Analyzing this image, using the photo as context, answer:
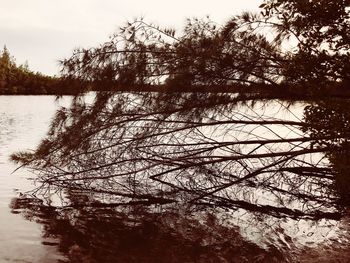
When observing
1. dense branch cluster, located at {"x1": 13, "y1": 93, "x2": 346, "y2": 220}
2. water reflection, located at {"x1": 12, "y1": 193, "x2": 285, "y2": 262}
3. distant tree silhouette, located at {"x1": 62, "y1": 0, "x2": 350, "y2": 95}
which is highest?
distant tree silhouette, located at {"x1": 62, "y1": 0, "x2": 350, "y2": 95}

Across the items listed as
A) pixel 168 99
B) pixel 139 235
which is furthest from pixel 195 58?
pixel 139 235

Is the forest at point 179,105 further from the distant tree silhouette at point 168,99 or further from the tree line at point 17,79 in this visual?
the tree line at point 17,79

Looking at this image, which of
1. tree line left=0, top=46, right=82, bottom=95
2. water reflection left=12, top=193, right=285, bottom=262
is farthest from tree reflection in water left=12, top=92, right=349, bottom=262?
tree line left=0, top=46, right=82, bottom=95

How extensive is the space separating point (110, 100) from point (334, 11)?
3.64 meters

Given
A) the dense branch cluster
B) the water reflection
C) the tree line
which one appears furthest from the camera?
the tree line

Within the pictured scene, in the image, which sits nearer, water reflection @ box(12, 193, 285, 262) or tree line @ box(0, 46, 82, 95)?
water reflection @ box(12, 193, 285, 262)

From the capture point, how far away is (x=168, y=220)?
7.14 metres

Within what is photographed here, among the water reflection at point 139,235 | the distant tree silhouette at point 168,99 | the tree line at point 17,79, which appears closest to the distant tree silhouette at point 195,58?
the distant tree silhouette at point 168,99

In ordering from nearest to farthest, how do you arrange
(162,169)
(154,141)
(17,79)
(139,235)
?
(139,235), (154,141), (162,169), (17,79)

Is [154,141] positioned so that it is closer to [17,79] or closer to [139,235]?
[139,235]

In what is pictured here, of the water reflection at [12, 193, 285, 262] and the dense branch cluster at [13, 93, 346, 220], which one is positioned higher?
the dense branch cluster at [13, 93, 346, 220]

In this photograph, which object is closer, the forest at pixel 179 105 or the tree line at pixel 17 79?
the forest at pixel 179 105

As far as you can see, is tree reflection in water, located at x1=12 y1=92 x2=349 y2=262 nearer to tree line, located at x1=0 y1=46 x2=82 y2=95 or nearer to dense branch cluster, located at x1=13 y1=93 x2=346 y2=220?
dense branch cluster, located at x1=13 y1=93 x2=346 y2=220

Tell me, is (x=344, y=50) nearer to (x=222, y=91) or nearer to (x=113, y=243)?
(x=222, y=91)
